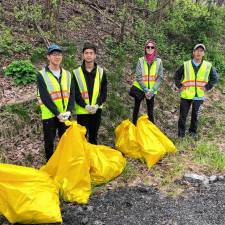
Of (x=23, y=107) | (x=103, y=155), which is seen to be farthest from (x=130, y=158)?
(x=23, y=107)

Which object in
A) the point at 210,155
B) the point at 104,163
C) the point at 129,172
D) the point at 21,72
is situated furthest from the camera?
the point at 21,72

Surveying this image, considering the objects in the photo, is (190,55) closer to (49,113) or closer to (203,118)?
(203,118)

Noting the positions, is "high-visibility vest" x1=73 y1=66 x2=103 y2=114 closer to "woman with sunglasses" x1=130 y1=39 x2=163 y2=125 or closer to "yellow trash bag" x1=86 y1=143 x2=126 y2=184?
"yellow trash bag" x1=86 y1=143 x2=126 y2=184

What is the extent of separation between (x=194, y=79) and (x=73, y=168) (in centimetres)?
302

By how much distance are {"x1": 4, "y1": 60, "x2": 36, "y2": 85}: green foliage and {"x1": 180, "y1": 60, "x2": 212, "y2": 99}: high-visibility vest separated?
267cm

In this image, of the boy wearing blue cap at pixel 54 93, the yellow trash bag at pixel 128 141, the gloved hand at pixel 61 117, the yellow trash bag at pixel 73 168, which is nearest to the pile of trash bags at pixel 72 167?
the yellow trash bag at pixel 73 168

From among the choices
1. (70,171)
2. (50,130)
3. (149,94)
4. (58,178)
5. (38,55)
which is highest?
(38,55)

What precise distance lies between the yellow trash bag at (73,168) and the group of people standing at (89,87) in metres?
0.40

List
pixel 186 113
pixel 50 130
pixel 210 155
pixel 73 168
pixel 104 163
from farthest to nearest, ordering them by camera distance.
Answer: pixel 186 113 < pixel 210 155 < pixel 104 163 < pixel 50 130 < pixel 73 168

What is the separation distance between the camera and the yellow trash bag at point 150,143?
252 inches

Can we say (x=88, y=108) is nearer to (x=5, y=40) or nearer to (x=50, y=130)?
(x=50, y=130)

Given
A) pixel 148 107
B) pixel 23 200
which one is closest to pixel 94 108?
pixel 148 107

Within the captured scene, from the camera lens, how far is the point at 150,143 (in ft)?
21.3

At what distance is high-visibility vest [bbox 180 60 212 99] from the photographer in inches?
280
